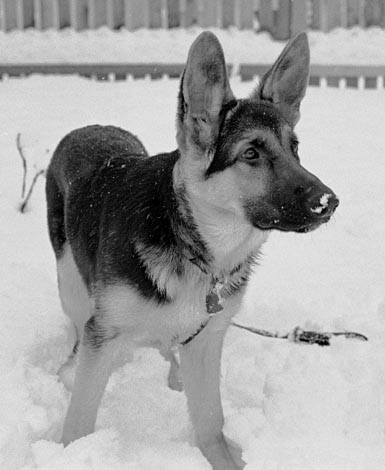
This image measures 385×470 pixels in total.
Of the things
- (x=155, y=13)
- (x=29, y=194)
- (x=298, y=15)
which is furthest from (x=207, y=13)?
(x=29, y=194)

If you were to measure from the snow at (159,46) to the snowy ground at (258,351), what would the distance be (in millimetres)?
1082

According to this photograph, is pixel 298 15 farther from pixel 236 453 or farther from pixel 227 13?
pixel 236 453

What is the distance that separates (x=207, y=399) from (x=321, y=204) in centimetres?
133

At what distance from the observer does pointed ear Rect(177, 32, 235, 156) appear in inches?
136

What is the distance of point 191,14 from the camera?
31.3 feet

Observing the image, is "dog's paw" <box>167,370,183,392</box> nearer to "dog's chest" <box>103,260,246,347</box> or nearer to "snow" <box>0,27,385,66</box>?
"dog's chest" <box>103,260,246,347</box>

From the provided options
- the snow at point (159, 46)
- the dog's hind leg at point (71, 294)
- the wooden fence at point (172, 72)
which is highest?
the snow at point (159, 46)

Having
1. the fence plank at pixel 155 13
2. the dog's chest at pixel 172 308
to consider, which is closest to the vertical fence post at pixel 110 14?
the fence plank at pixel 155 13

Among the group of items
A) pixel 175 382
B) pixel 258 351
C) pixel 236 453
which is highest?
pixel 258 351

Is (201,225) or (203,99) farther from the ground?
(203,99)

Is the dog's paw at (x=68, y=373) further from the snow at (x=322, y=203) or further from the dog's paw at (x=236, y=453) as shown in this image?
the snow at (x=322, y=203)

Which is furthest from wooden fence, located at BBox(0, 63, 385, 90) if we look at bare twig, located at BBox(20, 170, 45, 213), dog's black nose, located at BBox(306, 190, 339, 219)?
dog's black nose, located at BBox(306, 190, 339, 219)

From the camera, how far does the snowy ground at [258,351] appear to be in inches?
151

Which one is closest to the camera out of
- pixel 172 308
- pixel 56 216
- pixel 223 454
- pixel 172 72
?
pixel 172 308
